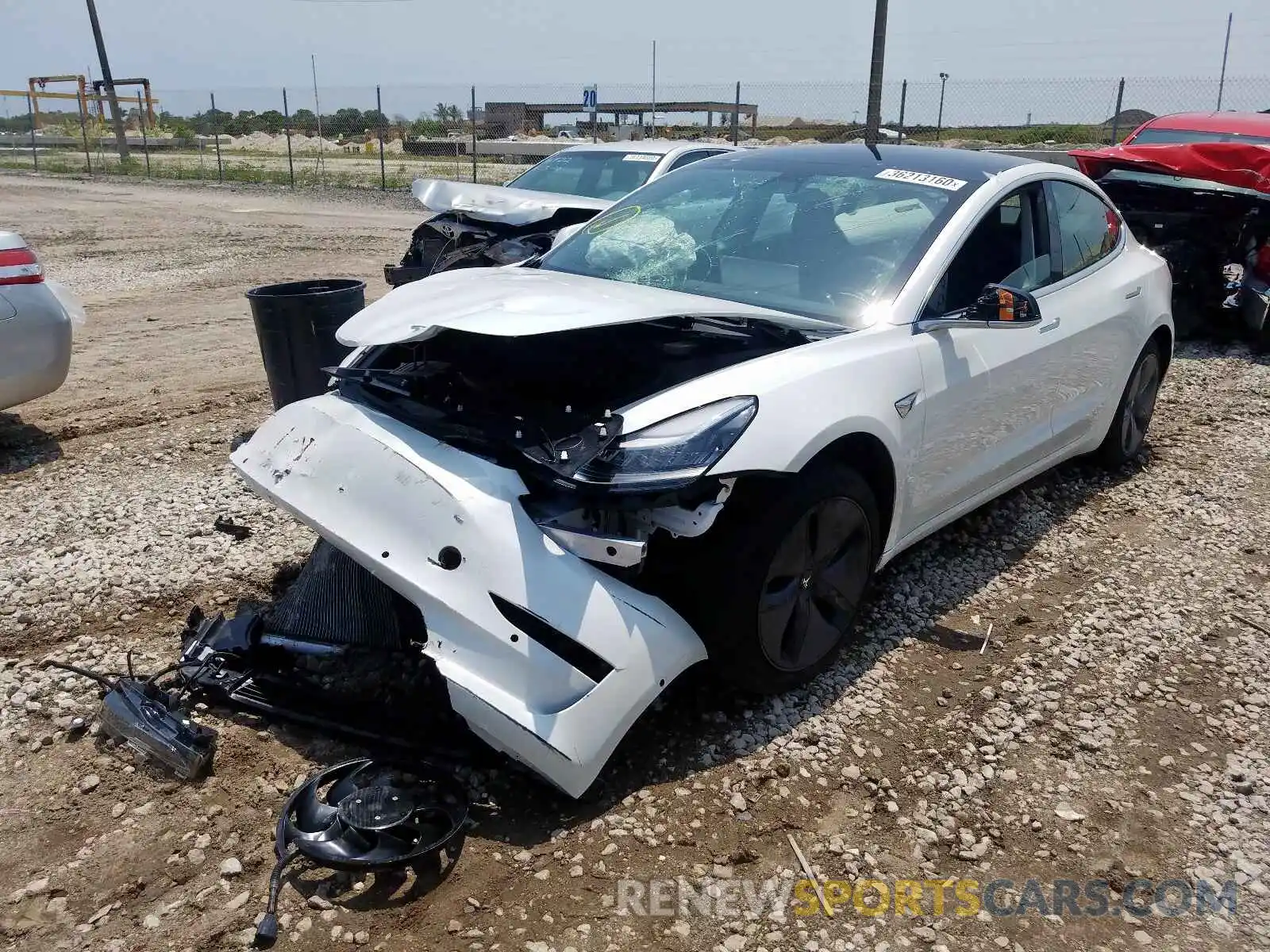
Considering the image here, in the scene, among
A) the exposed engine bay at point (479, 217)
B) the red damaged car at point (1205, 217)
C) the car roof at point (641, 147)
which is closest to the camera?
the exposed engine bay at point (479, 217)

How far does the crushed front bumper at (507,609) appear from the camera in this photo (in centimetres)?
254

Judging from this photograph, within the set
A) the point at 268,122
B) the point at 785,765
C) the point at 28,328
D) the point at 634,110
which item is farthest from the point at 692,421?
the point at 268,122

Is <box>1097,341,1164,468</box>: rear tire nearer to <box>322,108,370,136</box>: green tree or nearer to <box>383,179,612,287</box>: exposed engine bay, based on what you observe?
<box>383,179,612,287</box>: exposed engine bay

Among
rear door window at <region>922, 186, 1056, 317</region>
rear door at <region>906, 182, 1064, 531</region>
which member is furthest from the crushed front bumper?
rear door window at <region>922, 186, 1056, 317</region>

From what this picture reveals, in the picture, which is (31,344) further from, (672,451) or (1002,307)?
(1002,307)

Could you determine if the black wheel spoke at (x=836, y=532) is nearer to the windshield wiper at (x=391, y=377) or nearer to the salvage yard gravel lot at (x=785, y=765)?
the salvage yard gravel lot at (x=785, y=765)

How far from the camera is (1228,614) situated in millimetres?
3990

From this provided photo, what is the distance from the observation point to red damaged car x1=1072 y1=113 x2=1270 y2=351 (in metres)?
7.98

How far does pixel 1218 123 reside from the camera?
9789 mm

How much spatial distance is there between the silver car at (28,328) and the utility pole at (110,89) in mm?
29500

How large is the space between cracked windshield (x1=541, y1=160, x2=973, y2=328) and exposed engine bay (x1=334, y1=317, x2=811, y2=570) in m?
0.39

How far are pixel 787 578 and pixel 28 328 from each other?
186 inches

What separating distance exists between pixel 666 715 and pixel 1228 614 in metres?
2.46

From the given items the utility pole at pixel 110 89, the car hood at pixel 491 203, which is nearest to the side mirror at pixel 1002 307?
the car hood at pixel 491 203
